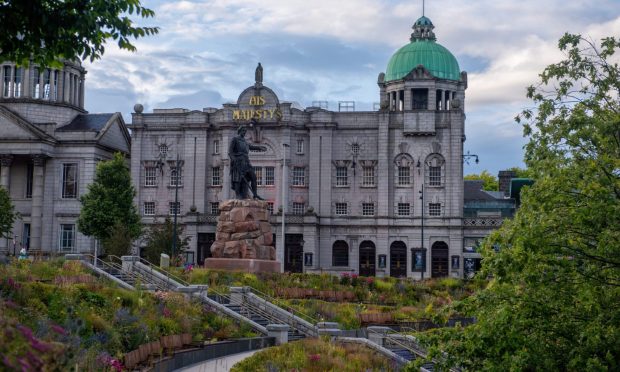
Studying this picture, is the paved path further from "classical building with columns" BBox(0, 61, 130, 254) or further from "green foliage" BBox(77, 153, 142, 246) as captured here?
"classical building with columns" BBox(0, 61, 130, 254)

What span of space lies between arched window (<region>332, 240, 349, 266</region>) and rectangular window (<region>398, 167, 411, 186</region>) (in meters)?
8.13

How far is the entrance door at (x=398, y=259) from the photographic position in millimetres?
83812

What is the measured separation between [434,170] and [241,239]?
4201 cm

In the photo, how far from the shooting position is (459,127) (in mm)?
83875

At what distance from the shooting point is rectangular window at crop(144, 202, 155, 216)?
8738 cm

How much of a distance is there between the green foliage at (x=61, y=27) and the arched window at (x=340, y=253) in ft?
221

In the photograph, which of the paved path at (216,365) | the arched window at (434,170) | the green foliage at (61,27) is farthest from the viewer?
the arched window at (434,170)

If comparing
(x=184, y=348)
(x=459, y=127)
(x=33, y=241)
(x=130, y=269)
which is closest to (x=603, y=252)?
(x=184, y=348)

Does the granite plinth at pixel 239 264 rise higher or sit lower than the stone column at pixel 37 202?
→ lower

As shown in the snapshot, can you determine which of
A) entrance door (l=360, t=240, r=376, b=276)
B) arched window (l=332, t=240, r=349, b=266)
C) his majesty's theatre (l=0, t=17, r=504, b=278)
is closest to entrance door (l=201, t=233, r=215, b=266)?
his majesty's theatre (l=0, t=17, r=504, b=278)

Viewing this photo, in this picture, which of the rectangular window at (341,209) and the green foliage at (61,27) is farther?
the rectangular window at (341,209)

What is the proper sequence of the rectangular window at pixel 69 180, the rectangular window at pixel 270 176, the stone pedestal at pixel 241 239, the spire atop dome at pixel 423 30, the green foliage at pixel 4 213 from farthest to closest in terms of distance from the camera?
the spire atop dome at pixel 423 30, the rectangular window at pixel 270 176, the rectangular window at pixel 69 180, the green foliage at pixel 4 213, the stone pedestal at pixel 241 239

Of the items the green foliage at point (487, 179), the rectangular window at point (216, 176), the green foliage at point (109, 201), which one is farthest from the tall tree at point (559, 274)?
the green foliage at point (487, 179)

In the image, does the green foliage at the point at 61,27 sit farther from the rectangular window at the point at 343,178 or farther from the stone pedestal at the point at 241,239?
the rectangular window at the point at 343,178
